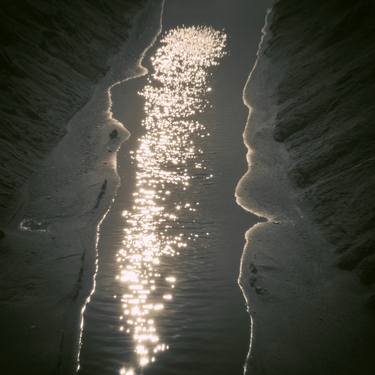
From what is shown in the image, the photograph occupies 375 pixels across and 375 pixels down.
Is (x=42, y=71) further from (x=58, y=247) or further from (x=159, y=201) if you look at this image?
(x=58, y=247)

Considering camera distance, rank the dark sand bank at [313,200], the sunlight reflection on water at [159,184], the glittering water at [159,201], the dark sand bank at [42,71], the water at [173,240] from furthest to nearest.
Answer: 1. the dark sand bank at [42,71]
2. the sunlight reflection on water at [159,184]
3. the glittering water at [159,201]
4. the dark sand bank at [313,200]
5. the water at [173,240]

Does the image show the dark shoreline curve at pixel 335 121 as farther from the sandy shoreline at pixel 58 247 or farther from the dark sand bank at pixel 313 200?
the sandy shoreline at pixel 58 247

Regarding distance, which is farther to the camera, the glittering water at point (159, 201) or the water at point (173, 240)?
the glittering water at point (159, 201)

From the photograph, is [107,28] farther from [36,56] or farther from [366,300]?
[366,300]

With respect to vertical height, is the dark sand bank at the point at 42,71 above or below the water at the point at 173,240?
above

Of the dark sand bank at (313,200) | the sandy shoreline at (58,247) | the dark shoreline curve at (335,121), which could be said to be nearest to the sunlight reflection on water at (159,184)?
the sandy shoreline at (58,247)

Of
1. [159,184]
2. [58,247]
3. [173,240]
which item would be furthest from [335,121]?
[58,247]

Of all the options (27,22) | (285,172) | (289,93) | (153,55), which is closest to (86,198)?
(285,172)
